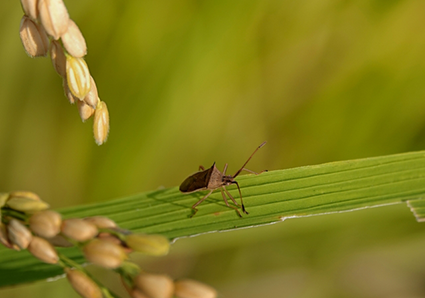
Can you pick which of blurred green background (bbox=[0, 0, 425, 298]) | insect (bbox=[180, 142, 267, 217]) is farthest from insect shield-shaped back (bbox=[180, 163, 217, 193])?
blurred green background (bbox=[0, 0, 425, 298])

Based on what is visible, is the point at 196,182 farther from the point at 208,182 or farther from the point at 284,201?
the point at 284,201

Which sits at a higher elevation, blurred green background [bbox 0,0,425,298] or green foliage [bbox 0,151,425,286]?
blurred green background [bbox 0,0,425,298]

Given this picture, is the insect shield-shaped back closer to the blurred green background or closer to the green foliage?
the green foliage

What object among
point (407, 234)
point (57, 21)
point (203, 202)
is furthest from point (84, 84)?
point (407, 234)

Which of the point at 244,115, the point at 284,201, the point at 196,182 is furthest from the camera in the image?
the point at 244,115

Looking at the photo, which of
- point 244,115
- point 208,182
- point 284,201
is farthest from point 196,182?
point 244,115

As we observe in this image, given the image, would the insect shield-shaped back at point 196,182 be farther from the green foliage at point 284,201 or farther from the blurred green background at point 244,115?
the blurred green background at point 244,115

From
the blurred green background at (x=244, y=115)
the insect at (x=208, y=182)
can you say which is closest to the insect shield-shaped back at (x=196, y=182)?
the insect at (x=208, y=182)

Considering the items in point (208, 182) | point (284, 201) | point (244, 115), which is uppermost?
point (244, 115)
